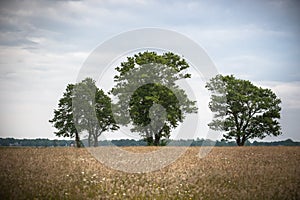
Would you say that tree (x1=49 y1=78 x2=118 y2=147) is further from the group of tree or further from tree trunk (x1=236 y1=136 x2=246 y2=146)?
tree trunk (x1=236 y1=136 x2=246 y2=146)

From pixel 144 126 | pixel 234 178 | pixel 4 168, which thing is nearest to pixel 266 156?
pixel 234 178

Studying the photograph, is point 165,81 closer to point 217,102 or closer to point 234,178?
point 217,102

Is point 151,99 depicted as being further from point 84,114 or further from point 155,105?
point 84,114

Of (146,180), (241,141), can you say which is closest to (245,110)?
(241,141)

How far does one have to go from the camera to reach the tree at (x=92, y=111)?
5491 cm

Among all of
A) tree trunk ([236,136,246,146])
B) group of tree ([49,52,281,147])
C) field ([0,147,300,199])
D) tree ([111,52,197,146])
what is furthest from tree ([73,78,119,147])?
field ([0,147,300,199])

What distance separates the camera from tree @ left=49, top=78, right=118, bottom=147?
5509 centimetres

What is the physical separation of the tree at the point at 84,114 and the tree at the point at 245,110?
1623 centimetres

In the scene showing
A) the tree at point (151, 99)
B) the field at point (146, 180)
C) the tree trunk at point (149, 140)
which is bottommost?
the field at point (146, 180)

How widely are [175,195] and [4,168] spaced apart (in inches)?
262

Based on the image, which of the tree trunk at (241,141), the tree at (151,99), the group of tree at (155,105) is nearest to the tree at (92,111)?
the group of tree at (155,105)

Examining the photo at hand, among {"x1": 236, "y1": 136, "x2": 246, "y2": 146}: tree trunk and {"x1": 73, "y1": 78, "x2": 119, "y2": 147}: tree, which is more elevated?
{"x1": 73, "y1": 78, "x2": 119, "y2": 147}: tree

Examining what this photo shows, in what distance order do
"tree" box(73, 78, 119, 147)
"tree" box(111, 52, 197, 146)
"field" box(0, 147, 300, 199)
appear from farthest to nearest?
"tree" box(73, 78, 119, 147), "tree" box(111, 52, 197, 146), "field" box(0, 147, 300, 199)

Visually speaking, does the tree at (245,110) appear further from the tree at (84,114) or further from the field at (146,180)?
the field at (146,180)
